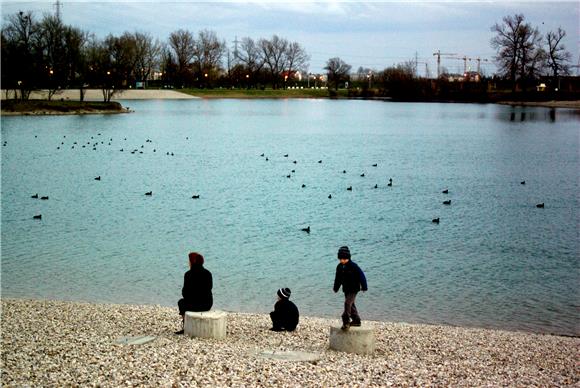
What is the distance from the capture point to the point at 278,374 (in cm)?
1174

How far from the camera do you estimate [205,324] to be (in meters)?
13.8

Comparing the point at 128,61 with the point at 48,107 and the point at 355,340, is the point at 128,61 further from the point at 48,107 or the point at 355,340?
the point at 355,340

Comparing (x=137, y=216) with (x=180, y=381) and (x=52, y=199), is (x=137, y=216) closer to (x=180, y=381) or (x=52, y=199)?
(x=52, y=199)

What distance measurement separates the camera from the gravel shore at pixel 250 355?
11453mm

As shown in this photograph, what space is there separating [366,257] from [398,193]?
15.4 metres

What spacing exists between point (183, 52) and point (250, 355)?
595ft

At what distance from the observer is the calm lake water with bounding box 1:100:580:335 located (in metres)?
21.4

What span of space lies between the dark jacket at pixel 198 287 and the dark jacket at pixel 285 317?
1.98 metres

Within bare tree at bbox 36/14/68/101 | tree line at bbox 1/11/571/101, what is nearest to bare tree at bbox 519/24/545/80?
tree line at bbox 1/11/571/101

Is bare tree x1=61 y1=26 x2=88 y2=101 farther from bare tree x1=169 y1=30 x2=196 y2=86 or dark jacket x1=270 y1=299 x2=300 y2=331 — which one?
dark jacket x1=270 y1=299 x2=300 y2=331

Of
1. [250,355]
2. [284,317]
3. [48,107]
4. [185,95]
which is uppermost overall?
[185,95]

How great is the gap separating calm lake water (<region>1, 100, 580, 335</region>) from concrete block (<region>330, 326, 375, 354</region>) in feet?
18.6

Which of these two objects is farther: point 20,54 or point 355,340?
point 20,54

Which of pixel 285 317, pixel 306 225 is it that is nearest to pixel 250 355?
pixel 285 317
